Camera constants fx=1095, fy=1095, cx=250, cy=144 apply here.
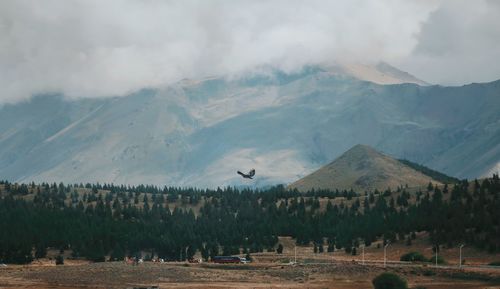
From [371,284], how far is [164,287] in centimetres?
3536

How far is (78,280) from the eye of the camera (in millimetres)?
193500

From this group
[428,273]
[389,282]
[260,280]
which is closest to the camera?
[389,282]

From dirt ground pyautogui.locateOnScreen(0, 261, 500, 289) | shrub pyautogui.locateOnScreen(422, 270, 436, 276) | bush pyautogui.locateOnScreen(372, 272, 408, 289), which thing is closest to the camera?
bush pyautogui.locateOnScreen(372, 272, 408, 289)

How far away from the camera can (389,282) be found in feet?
554

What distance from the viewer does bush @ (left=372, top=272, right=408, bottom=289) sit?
168m

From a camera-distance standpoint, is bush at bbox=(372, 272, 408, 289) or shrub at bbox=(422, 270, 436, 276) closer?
bush at bbox=(372, 272, 408, 289)

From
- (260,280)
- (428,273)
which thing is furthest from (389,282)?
(260,280)

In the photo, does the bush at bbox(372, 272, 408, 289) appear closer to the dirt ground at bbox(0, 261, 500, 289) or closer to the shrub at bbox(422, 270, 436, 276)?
the dirt ground at bbox(0, 261, 500, 289)

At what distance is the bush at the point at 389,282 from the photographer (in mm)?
167875

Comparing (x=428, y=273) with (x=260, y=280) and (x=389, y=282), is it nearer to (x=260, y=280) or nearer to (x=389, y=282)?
(x=389, y=282)

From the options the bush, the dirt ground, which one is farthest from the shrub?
the bush

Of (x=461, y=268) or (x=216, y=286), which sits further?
(x=461, y=268)

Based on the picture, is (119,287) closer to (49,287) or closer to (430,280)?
(49,287)

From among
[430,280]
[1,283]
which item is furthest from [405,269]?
[1,283]
